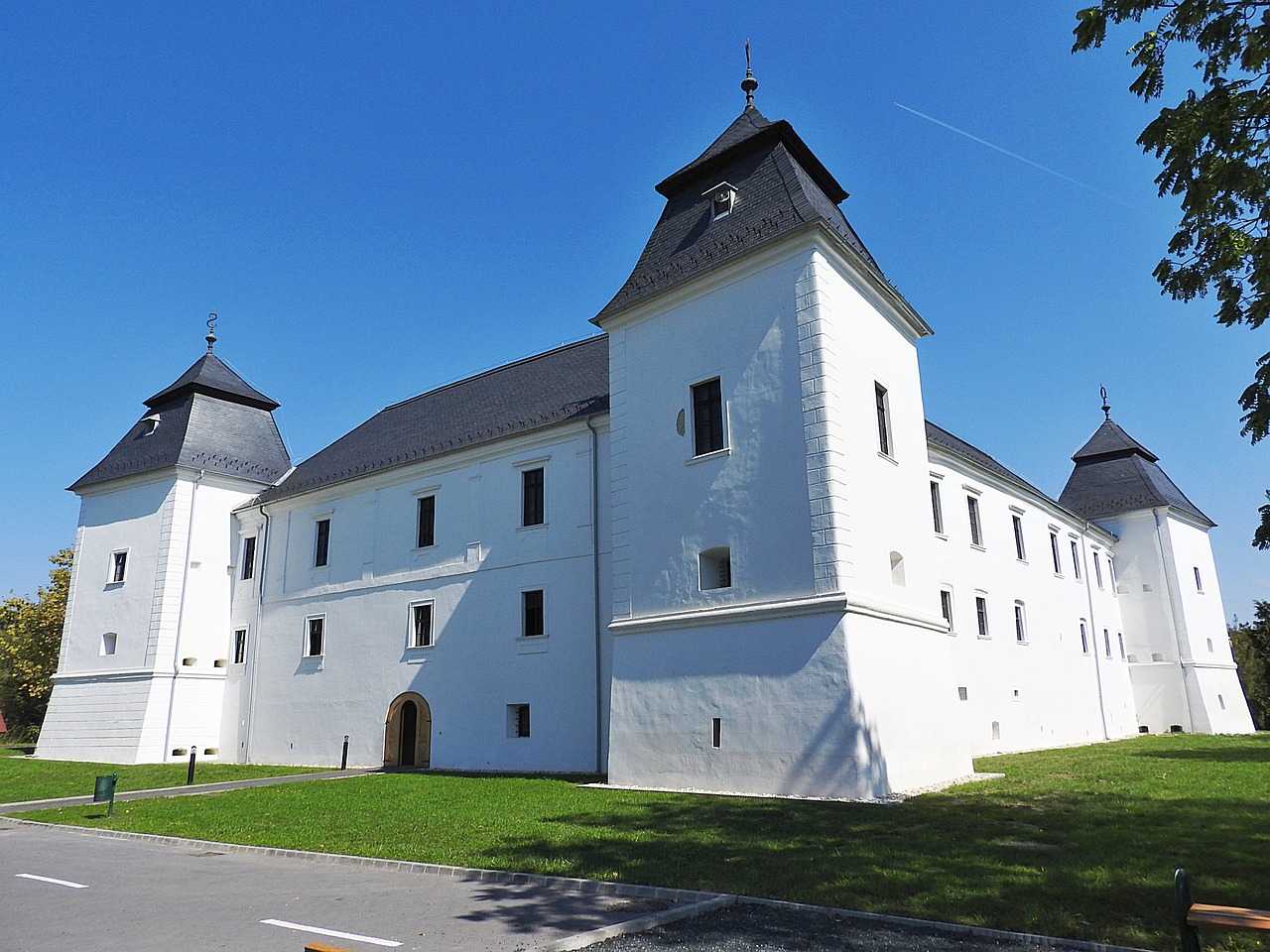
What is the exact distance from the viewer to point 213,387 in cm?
3172

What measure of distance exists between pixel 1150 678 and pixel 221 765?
3539cm

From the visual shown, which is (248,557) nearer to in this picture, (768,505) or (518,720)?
(518,720)

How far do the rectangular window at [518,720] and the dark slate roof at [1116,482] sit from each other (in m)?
29.4

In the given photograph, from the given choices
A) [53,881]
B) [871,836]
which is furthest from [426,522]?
[871,836]

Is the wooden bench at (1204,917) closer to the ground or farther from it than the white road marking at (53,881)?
farther from it

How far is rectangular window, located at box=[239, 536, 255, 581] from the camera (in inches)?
1170

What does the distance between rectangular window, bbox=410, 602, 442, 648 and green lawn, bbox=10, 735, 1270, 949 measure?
6.69 metres

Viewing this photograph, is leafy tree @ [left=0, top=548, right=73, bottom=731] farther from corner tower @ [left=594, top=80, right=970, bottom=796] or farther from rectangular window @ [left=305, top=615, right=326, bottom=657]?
corner tower @ [left=594, top=80, right=970, bottom=796]

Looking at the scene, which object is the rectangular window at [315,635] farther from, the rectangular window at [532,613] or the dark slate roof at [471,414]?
the rectangular window at [532,613]

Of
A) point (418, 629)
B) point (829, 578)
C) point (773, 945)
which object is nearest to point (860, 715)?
point (829, 578)

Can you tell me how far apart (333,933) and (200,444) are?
2715 cm

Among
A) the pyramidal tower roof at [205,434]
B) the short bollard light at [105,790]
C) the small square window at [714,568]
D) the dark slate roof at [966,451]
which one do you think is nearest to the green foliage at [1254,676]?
the dark slate roof at [966,451]

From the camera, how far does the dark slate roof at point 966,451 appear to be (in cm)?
2534

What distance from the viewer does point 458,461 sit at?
24.4m
